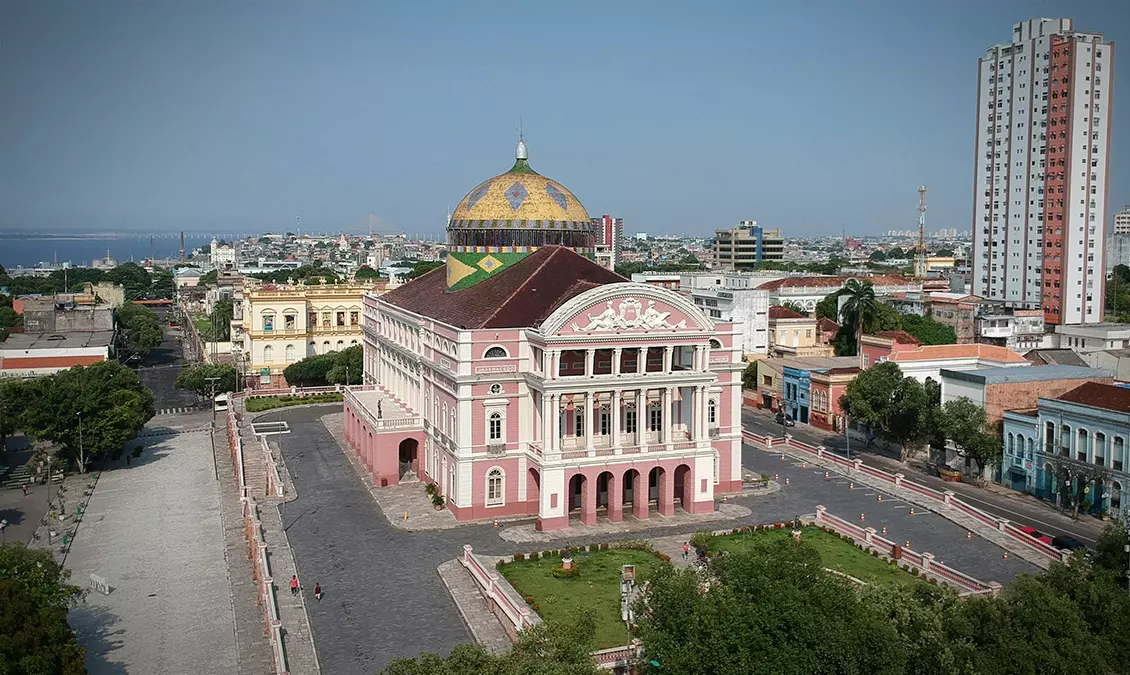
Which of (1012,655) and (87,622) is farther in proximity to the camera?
(87,622)

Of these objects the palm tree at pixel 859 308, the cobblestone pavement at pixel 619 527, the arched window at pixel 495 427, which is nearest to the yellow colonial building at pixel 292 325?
the palm tree at pixel 859 308

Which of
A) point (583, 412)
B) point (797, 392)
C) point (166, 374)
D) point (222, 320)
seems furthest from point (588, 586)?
point (222, 320)

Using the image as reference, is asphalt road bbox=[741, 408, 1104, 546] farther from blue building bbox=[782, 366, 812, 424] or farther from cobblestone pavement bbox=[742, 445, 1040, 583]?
blue building bbox=[782, 366, 812, 424]

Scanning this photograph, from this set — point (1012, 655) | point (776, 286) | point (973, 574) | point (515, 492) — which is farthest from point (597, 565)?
point (776, 286)

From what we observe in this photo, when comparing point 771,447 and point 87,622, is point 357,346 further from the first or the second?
point 87,622

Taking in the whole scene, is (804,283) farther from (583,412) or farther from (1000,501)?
(583,412)
